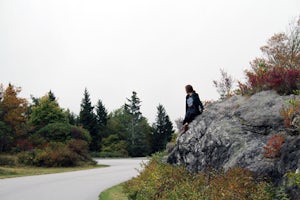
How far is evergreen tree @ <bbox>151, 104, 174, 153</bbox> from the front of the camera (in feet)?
239

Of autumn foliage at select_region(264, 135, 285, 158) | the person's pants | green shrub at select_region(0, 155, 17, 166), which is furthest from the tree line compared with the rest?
autumn foliage at select_region(264, 135, 285, 158)

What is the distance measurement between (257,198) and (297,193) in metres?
0.64

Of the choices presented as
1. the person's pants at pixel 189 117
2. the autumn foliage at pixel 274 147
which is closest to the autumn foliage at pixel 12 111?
the person's pants at pixel 189 117

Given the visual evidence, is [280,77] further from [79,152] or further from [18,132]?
[18,132]

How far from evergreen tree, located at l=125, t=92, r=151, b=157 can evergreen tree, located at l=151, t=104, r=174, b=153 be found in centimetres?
A: 146

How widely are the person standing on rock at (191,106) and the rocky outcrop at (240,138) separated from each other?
263 millimetres

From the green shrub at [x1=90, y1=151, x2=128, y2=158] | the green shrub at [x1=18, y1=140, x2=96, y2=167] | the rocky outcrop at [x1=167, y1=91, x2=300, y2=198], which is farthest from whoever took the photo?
the green shrub at [x1=90, y1=151, x2=128, y2=158]

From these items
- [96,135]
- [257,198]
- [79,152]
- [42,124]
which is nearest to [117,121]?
[96,135]

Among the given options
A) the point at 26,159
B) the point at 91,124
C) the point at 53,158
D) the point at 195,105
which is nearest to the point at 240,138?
the point at 195,105

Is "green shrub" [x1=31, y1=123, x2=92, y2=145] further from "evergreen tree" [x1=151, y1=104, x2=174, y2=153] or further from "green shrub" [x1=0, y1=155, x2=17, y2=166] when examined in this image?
"evergreen tree" [x1=151, y1=104, x2=174, y2=153]

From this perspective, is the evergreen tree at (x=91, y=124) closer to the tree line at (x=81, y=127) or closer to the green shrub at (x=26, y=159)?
the tree line at (x=81, y=127)

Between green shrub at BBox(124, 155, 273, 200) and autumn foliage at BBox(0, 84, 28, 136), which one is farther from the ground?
autumn foliage at BBox(0, 84, 28, 136)

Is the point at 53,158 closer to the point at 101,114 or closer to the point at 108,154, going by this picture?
the point at 108,154

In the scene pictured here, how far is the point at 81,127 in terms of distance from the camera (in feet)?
163
